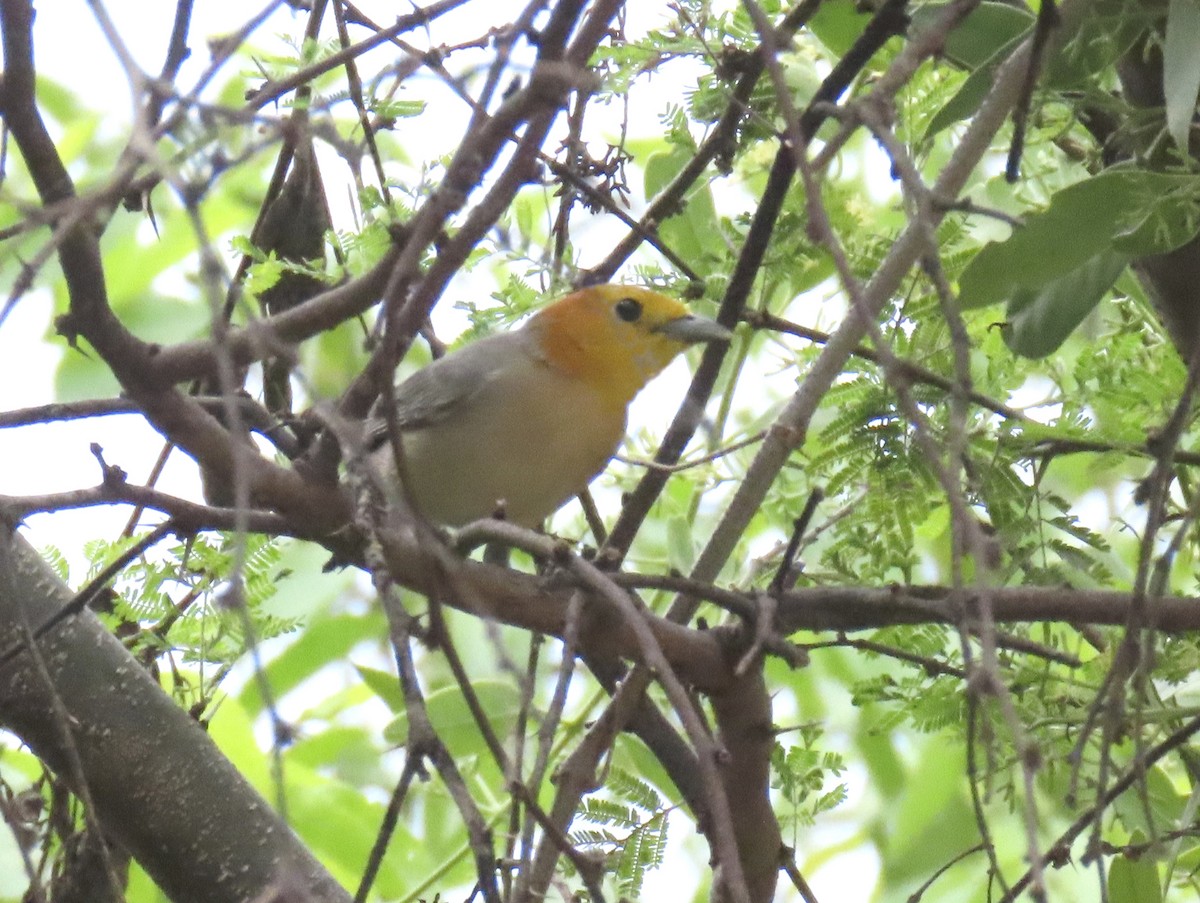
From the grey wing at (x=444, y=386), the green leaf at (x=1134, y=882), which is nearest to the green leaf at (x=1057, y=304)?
the green leaf at (x=1134, y=882)

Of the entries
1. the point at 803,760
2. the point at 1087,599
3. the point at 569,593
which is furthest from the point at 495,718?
the point at 1087,599

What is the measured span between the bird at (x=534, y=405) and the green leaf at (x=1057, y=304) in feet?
3.12

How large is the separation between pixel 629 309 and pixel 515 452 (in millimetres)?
582

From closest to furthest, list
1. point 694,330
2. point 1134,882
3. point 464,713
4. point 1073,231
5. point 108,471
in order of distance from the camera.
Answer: point 108,471 < point 1073,231 < point 1134,882 < point 464,713 < point 694,330

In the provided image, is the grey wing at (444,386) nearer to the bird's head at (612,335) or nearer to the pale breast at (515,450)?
the pale breast at (515,450)

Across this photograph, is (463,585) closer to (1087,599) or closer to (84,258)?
(84,258)

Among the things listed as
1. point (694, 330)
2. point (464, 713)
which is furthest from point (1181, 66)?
point (464, 713)

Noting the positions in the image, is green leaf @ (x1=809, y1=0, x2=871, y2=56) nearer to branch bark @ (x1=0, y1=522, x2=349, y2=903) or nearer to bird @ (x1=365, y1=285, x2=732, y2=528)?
bird @ (x1=365, y1=285, x2=732, y2=528)

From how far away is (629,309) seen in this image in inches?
144

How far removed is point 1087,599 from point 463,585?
962 mm

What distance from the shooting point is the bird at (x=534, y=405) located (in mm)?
3268

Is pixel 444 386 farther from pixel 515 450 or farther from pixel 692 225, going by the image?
pixel 692 225

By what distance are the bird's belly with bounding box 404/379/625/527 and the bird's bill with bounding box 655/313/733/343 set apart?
24cm

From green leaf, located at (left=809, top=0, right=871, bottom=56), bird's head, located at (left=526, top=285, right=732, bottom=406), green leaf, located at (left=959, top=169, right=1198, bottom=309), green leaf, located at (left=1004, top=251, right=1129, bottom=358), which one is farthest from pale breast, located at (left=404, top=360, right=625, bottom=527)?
green leaf, located at (left=959, top=169, right=1198, bottom=309)
